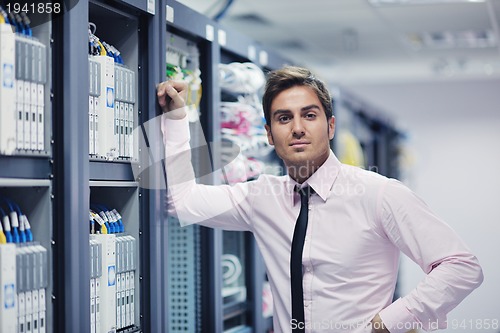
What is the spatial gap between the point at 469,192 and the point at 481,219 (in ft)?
7.35

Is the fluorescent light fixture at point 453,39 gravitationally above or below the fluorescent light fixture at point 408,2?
above

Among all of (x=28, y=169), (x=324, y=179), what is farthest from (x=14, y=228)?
(x=324, y=179)

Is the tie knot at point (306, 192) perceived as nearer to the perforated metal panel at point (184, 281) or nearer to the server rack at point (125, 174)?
the server rack at point (125, 174)

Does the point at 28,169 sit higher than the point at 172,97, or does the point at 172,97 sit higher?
the point at 172,97

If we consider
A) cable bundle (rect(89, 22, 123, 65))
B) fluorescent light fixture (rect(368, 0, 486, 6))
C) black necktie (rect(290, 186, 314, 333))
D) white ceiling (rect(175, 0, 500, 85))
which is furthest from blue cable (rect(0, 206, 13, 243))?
fluorescent light fixture (rect(368, 0, 486, 6))

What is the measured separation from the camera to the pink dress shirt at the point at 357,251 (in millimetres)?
2186

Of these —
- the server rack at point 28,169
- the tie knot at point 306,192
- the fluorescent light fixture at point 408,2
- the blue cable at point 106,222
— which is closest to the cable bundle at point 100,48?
the server rack at point 28,169

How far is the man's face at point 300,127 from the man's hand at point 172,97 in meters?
0.31

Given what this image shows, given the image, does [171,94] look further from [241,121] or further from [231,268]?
[231,268]

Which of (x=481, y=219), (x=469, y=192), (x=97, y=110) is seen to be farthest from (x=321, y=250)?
(x=469, y=192)

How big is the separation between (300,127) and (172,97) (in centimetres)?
45

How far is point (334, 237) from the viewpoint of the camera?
2285mm

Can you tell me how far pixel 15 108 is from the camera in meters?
1.76

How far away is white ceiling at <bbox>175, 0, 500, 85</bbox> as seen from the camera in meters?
5.23
